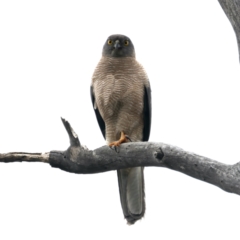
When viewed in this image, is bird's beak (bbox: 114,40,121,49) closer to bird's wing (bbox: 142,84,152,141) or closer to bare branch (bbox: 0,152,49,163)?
bird's wing (bbox: 142,84,152,141)

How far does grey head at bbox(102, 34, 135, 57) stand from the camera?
25.3 feet

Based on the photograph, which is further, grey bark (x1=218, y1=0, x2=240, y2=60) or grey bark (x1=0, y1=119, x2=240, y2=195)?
grey bark (x1=218, y1=0, x2=240, y2=60)

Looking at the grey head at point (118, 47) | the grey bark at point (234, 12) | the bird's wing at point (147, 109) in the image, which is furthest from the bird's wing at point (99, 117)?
the grey bark at point (234, 12)

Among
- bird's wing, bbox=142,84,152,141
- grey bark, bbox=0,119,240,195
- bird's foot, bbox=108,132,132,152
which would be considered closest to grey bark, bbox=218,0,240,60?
grey bark, bbox=0,119,240,195

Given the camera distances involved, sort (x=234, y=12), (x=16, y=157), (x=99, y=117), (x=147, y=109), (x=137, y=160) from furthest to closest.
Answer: (x=99, y=117) < (x=147, y=109) < (x=16, y=157) < (x=137, y=160) < (x=234, y=12)

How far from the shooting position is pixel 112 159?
228 inches

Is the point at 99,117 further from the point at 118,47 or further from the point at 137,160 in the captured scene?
the point at 137,160

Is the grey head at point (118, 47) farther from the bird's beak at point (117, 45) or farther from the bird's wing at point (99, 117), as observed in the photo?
the bird's wing at point (99, 117)

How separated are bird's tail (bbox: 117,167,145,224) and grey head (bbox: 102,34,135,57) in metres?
1.57

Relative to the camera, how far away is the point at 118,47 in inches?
305

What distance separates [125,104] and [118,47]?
3.21 feet

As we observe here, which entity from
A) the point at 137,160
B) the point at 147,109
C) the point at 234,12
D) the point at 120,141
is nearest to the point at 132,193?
the point at 147,109

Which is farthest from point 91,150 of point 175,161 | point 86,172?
point 175,161

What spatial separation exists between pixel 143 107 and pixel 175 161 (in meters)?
2.33
